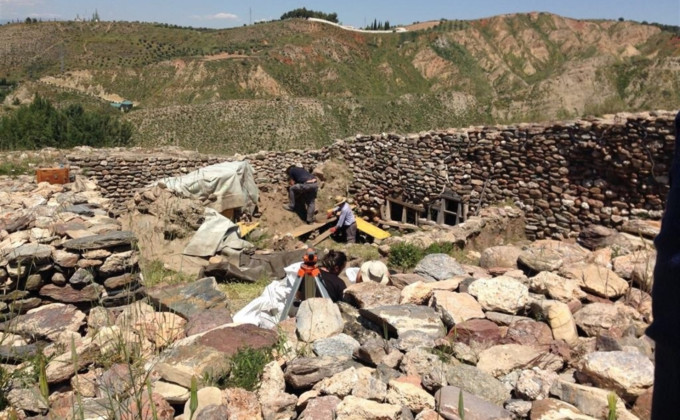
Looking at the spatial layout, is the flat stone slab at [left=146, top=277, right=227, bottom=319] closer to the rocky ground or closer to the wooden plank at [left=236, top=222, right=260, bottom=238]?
the rocky ground

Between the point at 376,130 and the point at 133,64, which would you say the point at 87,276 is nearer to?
the point at 376,130

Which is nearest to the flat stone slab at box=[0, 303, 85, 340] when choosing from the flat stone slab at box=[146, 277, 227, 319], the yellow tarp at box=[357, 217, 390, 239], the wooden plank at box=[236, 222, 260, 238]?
the flat stone slab at box=[146, 277, 227, 319]

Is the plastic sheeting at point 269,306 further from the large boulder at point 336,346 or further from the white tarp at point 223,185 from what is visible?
the white tarp at point 223,185

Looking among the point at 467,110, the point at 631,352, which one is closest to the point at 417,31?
the point at 467,110

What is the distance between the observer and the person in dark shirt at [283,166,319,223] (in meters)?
12.1

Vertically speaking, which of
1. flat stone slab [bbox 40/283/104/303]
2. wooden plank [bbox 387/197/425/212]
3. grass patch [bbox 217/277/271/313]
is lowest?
grass patch [bbox 217/277/271/313]

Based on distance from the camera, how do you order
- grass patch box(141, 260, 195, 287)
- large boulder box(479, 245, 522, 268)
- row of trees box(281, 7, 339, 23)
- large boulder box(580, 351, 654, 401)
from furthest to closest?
row of trees box(281, 7, 339, 23) → grass patch box(141, 260, 195, 287) → large boulder box(479, 245, 522, 268) → large boulder box(580, 351, 654, 401)

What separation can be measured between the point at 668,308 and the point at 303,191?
1126 centimetres

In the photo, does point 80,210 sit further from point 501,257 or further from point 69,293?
point 501,257

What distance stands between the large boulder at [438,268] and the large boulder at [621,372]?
2.44m

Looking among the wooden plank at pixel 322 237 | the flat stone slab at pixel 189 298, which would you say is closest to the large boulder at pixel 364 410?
the flat stone slab at pixel 189 298

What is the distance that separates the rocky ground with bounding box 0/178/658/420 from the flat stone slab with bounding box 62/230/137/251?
14 mm

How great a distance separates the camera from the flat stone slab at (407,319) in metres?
3.82

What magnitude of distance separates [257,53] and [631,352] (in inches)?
2384
